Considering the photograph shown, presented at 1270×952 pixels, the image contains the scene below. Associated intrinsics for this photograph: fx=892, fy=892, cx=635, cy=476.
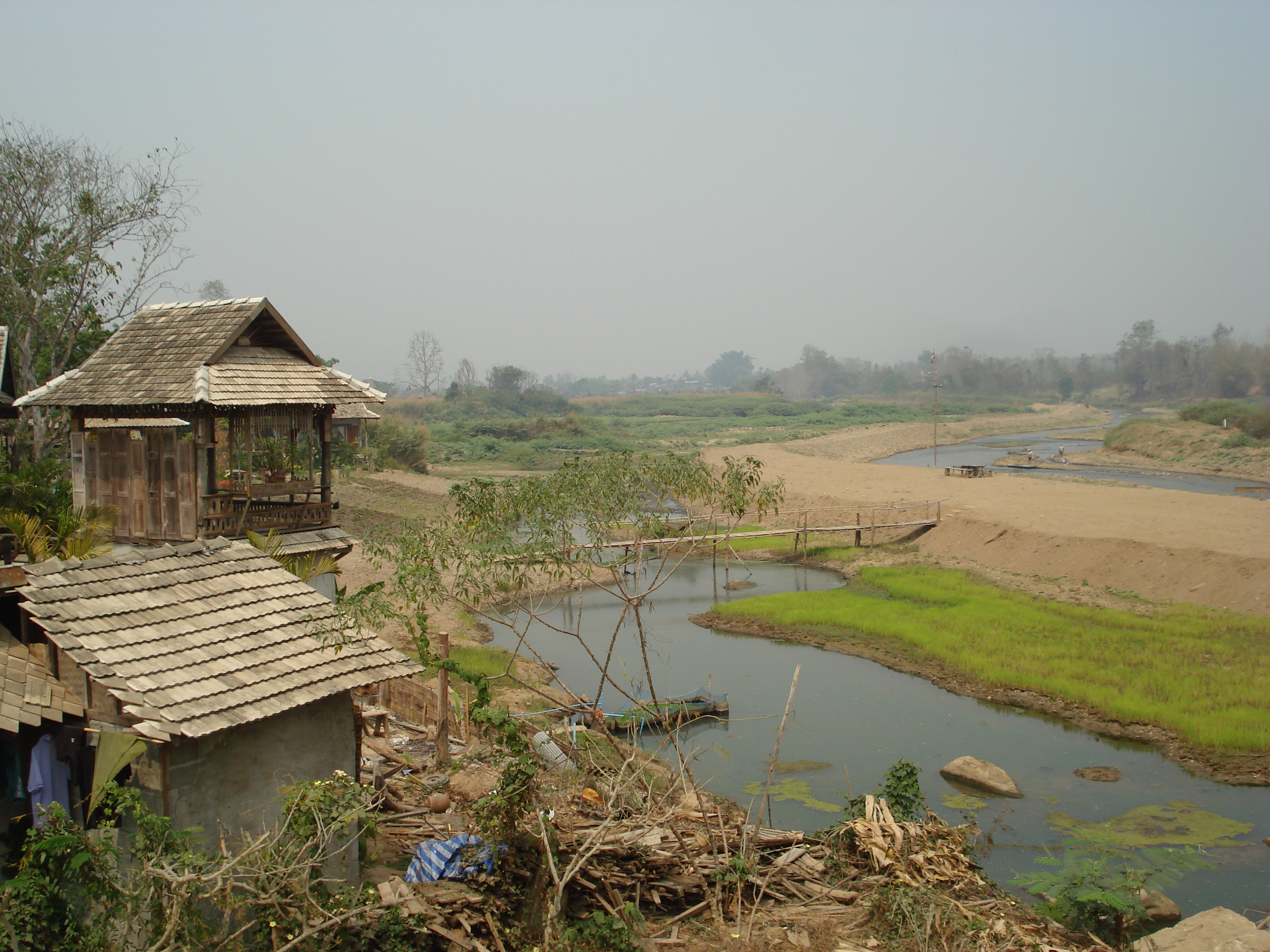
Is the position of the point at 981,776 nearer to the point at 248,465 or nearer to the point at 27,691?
the point at 248,465

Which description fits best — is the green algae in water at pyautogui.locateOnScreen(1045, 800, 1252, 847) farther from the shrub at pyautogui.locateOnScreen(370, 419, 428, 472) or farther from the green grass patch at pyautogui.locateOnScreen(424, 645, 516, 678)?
the shrub at pyautogui.locateOnScreen(370, 419, 428, 472)

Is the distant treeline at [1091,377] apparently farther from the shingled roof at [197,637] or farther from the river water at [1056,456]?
the shingled roof at [197,637]

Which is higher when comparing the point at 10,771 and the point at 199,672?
the point at 199,672

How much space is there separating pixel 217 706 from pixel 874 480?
142 feet

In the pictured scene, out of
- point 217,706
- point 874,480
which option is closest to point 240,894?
point 217,706

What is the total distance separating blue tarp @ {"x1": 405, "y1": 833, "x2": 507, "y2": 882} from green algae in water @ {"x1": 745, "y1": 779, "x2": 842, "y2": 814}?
6629 mm

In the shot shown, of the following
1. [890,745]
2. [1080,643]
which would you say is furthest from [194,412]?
[1080,643]

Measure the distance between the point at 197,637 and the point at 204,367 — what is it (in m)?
6.23

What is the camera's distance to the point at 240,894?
24.6ft

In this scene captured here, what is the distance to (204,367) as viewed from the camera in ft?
43.3

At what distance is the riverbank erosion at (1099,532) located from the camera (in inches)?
985

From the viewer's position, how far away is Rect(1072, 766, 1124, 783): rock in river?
15367mm

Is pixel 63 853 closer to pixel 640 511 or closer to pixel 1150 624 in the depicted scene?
pixel 640 511

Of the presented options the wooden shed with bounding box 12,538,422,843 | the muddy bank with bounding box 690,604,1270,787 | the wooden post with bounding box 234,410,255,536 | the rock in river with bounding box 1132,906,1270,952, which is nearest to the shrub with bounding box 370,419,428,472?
the muddy bank with bounding box 690,604,1270,787
